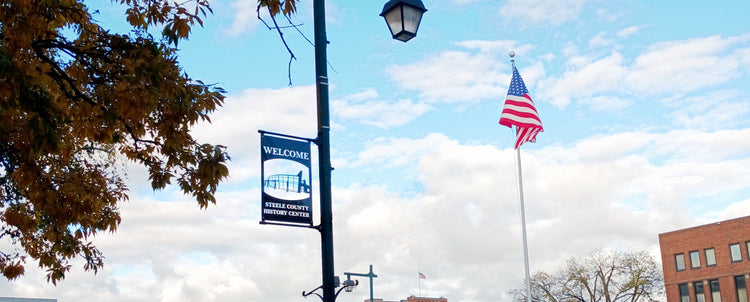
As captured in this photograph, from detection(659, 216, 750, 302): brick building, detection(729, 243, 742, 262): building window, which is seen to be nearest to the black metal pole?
detection(659, 216, 750, 302): brick building

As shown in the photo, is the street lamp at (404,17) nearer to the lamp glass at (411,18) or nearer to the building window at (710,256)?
the lamp glass at (411,18)

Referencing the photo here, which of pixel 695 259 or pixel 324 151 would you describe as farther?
pixel 695 259

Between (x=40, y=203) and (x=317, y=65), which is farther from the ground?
(x=317, y=65)

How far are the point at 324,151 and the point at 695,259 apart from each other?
61.1 m

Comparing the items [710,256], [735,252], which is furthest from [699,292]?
[735,252]

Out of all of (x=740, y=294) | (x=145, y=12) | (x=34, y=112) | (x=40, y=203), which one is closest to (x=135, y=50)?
(x=145, y=12)

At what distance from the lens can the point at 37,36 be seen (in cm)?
902

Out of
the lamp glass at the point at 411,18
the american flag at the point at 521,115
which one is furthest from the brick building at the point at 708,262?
the lamp glass at the point at 411,18

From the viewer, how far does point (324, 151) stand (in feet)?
31.2

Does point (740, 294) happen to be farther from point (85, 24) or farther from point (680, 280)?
point (85, 24)

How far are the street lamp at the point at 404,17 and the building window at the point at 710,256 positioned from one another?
59.2 m

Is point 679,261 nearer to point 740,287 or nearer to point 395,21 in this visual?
point 740,287

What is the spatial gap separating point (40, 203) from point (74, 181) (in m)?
0.84

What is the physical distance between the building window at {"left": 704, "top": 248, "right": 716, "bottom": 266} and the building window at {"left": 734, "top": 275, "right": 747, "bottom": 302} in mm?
2517
